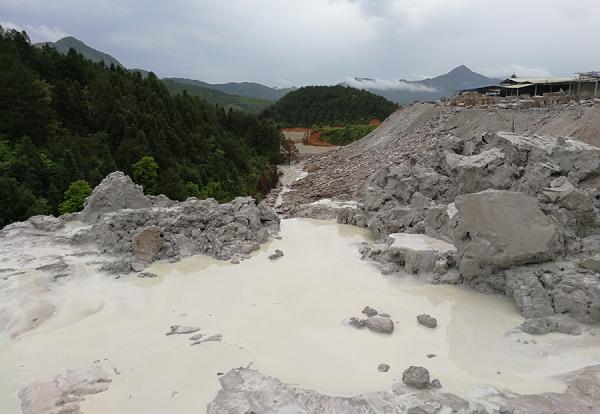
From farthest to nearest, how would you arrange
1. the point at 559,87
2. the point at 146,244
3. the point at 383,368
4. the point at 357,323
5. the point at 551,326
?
the point at 559,87 → the point at 146,244 → the point at 357,323 → the point at 551,326 → the point at 383,368

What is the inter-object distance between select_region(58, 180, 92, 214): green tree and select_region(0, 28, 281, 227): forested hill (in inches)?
1.4

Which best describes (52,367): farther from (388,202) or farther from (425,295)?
(388,202)

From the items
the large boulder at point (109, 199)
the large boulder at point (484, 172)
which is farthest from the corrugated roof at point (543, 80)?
the large boulder at point (109, 199)

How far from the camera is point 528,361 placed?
7383 mm

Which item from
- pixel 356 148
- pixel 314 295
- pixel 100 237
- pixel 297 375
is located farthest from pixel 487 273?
pixel 356 148

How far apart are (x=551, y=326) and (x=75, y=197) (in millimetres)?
15402

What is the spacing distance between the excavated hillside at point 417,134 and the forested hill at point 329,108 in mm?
28556

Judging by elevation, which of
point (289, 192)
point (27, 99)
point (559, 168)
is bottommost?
point (289, 192)

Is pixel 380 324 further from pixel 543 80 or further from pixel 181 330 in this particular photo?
pixel 543 80

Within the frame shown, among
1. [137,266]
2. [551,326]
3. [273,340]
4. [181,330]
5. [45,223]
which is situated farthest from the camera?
[45,223]

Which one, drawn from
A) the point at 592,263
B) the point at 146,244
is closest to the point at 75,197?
the point at 146,244

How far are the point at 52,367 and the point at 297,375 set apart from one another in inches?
155

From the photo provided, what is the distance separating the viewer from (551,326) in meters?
8.26

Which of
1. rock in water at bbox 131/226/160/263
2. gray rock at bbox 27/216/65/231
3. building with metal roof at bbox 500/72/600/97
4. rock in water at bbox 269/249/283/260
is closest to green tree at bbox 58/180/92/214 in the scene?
gray rock at bbox 27/216/65/231
